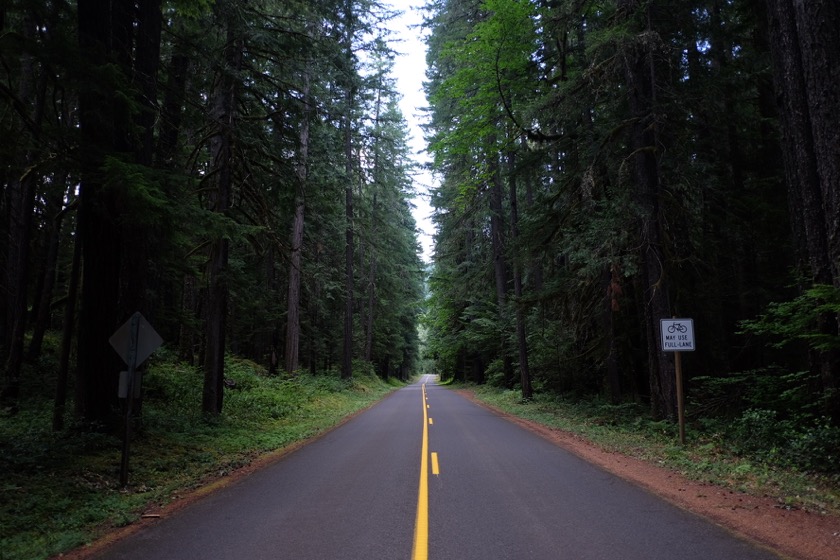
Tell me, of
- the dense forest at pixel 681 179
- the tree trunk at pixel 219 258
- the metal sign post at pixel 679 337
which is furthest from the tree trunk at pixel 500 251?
the metal sign post at pixel 679 337

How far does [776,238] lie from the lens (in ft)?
49.1

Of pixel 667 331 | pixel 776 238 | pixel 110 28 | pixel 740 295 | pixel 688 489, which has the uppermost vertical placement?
pixel 110 28

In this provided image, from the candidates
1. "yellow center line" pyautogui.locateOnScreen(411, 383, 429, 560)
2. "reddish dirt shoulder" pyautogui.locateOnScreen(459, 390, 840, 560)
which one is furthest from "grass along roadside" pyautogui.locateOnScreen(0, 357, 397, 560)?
"reddish dirt shoulder" pyautogui.locateOnScreen(459, 390, 840, 560)

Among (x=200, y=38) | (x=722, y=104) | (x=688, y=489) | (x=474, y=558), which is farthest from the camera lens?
(x=722, y=104)

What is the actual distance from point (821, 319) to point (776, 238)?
8.39 m

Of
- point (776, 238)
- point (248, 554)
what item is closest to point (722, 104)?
point (776, 238)

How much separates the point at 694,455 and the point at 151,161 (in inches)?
496

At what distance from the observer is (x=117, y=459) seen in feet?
27.5

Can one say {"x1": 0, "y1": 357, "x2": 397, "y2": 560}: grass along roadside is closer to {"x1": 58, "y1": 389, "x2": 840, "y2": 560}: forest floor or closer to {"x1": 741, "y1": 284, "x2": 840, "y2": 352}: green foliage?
{"x1": 58, "y1": 389, "x2": 840, "y2": 560}: forest floor

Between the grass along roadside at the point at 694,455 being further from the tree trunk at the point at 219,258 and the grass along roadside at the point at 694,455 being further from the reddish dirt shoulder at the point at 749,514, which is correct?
the tree trunk at the point at 219,258

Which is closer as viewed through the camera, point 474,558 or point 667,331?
point 474,558

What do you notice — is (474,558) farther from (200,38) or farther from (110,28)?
(200,38)

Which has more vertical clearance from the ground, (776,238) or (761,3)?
(761,3)

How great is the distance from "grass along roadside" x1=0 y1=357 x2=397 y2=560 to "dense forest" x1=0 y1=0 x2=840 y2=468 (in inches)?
33.4
